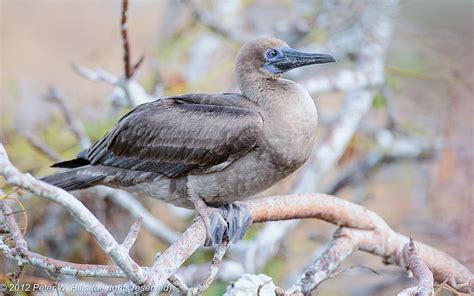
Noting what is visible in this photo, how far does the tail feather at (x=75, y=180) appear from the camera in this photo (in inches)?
154

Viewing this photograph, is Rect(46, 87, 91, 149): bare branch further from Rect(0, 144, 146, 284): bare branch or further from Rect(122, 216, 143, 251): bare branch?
Rect(0, 144, 146, 284): bare branch

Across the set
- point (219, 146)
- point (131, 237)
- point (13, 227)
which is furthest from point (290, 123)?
point (13, 227)

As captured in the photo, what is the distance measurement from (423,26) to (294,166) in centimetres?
227

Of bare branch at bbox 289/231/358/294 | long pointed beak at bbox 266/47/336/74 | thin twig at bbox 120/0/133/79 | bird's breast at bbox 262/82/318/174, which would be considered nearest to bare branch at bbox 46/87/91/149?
thin twig at bbox 120/0/133/79

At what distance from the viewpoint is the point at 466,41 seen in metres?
5.38

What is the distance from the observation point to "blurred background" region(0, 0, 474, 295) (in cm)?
543

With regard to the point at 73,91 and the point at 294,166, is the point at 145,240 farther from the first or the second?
the point at 294,166

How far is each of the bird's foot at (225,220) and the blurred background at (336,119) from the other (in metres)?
1.28

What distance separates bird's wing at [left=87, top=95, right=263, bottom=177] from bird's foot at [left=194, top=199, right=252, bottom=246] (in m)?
0.20

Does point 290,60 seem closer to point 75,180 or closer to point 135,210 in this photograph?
point 75,180

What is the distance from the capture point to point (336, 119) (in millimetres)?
5785

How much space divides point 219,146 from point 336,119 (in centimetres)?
232

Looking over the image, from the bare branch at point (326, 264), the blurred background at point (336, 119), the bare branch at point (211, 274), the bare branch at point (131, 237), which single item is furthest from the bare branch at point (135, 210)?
the bare branch at point (131, 237)

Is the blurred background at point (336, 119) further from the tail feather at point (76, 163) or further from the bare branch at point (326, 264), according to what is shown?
the bare branch at point (326, 264)
